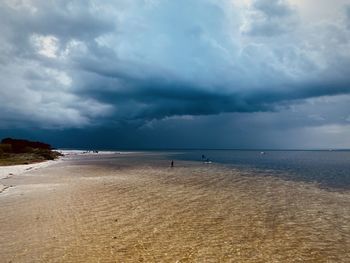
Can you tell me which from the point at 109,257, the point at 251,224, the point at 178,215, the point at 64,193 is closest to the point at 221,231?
the point at 251,224

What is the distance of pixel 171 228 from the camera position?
19.0 m

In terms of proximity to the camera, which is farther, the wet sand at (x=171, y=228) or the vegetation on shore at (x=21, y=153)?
the vegetation on shore at (x=21, y=153)

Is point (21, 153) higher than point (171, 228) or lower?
higher

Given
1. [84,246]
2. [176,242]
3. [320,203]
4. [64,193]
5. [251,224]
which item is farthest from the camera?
[64,193]

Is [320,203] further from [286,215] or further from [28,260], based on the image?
[28,260]

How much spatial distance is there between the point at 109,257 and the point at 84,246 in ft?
6.88

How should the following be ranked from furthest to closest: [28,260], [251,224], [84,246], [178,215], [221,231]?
[178,215], [251,224], [221,231], [84,246], [28,260]

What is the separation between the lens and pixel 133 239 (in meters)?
16.6

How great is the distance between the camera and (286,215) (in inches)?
927

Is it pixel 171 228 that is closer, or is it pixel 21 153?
pixel 171 228

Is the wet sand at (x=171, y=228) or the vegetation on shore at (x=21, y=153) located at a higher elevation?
the vegetation on shore at (x=21, y=153)

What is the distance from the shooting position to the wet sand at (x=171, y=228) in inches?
570

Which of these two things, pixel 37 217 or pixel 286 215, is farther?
pixel 286 215

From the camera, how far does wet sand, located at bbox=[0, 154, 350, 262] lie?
14469mm
